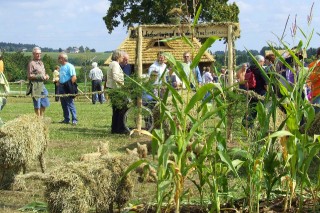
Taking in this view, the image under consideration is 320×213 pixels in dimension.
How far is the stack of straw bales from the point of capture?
7633mm

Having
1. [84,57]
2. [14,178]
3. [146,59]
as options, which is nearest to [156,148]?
[14,178]

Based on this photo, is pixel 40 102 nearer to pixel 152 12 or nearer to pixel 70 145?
pixel 70 145

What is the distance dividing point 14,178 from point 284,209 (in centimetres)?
383

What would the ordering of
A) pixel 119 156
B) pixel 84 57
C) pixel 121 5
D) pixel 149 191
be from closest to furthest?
1. pixel 119 156
2. pixel 149 191
3. pixel 84 57
4. pixel 121 5

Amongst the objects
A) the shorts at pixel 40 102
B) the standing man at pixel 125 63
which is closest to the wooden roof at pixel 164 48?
the shorts at pixel 40 102

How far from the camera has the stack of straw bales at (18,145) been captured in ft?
25.0

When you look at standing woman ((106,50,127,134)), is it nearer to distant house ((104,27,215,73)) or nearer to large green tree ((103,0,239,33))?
distant house ((104,27,215,73))

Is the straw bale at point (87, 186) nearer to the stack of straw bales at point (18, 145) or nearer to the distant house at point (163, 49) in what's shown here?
the stack of straw bales at point (18, 145)

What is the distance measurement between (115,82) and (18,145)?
6.49m

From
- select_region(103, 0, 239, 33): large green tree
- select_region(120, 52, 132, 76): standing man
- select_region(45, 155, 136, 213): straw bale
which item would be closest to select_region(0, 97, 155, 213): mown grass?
select_region(120, 52, 132, 76): standing man

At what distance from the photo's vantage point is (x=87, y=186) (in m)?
5.56

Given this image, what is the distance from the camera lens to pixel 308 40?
16.5 ft

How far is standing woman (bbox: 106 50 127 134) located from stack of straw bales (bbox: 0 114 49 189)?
224 inches

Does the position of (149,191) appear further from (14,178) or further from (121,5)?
(121,5)
